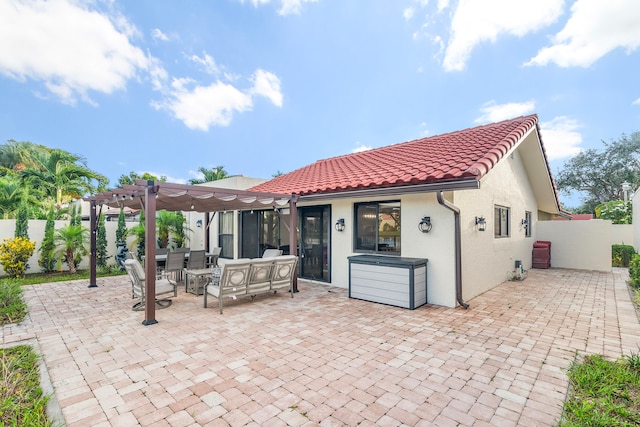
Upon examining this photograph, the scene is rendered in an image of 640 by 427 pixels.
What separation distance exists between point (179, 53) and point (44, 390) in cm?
1938

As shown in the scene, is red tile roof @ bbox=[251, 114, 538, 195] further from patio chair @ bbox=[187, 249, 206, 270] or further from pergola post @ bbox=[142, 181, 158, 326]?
pergola post @ bbox=[142, 181, 158, 326]

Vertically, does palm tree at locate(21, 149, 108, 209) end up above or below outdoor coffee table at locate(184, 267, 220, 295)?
above

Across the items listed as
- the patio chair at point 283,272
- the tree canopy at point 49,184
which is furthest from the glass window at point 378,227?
the tree canopy at point 49,184

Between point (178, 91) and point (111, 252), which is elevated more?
point (178, 91)

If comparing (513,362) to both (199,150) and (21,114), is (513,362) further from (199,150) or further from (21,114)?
(21,114)

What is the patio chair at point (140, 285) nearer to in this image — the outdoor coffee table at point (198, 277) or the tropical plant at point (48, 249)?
the outdoor coffee table at point (198, 277)

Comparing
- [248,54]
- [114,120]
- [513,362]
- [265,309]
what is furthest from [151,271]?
[114,120]

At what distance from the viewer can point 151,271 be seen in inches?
228

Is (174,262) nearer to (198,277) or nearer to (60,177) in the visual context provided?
(198,277)

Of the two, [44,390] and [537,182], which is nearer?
[44,390]

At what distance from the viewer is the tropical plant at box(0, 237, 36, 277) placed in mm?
10555

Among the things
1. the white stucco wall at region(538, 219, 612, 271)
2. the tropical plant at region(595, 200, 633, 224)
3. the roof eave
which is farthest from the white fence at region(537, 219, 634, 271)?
the roof eave

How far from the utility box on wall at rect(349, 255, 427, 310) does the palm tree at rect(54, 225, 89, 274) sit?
11.2 metres

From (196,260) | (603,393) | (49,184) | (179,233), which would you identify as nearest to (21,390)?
(196,260)
